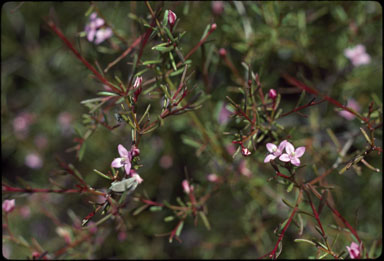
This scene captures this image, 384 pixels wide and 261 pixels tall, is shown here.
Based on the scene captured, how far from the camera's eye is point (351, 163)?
1102 mm

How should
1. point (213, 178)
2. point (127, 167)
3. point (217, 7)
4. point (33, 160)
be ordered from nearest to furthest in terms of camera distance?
point (127, 167) < point (213, 178) < point (217, 7) < point (33, 160)

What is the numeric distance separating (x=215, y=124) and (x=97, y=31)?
0.73 metres

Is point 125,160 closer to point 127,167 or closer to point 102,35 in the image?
point 127,167

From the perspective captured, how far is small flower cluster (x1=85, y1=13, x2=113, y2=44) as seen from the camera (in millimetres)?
1596

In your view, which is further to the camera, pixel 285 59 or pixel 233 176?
pixel 285 59

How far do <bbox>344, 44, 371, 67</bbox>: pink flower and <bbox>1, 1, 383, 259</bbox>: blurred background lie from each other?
0.03 m

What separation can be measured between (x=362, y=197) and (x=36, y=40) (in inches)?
108

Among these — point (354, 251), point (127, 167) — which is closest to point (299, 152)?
point (354, 251)

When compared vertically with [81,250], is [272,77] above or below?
above

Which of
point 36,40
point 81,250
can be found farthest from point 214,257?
point 36,40

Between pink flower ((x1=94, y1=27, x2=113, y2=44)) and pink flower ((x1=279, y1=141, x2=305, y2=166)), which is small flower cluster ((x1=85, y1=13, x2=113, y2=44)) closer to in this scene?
pink flower ((x1=94, y1=27, x2=113, y2=44))

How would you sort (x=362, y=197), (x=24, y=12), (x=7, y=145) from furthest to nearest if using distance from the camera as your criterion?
(x=24, y=12) < (x=7, y=145) < (x=362, y=197)

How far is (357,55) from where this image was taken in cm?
204

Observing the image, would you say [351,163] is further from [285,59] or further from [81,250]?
[81,250]
